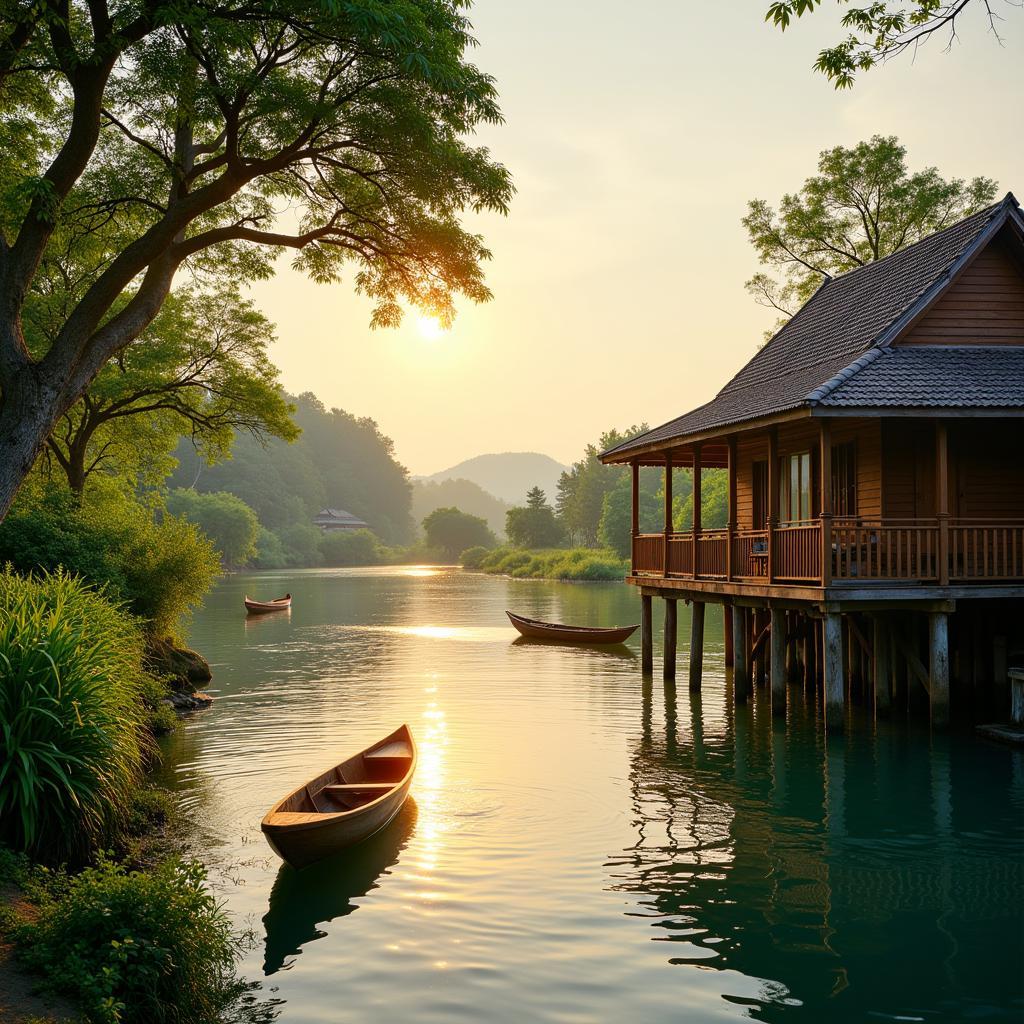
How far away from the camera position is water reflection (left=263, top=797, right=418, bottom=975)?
32.0 feet

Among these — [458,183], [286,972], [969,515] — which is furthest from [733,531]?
[286,972]

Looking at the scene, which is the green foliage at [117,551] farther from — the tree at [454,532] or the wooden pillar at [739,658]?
the tree at [454,532]

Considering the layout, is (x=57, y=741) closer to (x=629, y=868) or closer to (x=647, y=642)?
(x=629, y=868)

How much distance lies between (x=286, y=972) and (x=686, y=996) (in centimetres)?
341

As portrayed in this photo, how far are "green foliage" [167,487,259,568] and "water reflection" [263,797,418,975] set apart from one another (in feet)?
289

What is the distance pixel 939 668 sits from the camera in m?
18.5

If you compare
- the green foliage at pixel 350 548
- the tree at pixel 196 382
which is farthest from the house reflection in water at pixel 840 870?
the green foliage at pixel 350 548

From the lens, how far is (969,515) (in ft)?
67.5

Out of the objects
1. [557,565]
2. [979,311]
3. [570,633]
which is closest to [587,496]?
[557,565]

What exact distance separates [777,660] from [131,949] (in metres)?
15.6

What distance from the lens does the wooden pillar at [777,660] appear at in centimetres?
2047

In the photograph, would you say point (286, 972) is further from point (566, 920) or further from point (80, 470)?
point (80, 470)

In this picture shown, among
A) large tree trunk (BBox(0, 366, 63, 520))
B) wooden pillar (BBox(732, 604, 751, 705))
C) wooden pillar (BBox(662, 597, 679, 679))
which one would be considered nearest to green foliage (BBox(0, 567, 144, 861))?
large tree trunk (BBox(0, 366, 63, 520))

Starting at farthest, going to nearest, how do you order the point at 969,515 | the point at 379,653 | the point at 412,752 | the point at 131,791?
the point at 379,653, the point at 969,515, the point at 412,752, the point at 131,791
